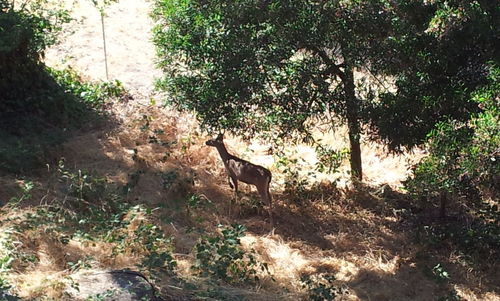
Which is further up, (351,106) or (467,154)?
(351,106)

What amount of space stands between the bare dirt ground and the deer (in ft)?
1.31

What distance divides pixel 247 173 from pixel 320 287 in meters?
2.57

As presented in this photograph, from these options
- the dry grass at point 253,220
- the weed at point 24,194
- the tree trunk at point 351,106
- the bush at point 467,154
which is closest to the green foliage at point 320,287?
the dry grass at point 253,220

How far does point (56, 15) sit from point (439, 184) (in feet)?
21.5

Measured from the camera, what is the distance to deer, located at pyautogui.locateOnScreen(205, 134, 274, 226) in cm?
1023

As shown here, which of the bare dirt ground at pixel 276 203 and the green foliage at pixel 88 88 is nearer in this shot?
the bare dirt ground at pixel 276 203

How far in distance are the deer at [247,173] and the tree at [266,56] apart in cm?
65

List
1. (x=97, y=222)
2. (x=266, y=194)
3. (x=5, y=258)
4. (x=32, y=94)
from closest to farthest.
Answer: (x=5, y=258) → (x=97, y=222) → (x=266, y=194) → (x=32, y=94)

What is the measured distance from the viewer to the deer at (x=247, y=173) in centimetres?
1023

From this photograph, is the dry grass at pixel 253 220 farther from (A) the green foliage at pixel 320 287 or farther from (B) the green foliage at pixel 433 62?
(B) the green foliage at pixel 433 62

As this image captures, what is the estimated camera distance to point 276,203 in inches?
432

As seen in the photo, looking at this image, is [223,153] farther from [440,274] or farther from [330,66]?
[440,274]

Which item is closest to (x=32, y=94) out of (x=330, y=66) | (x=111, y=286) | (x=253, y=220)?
(x=253, y=220)

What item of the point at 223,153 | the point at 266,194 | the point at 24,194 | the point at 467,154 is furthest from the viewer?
the point at 223,153
